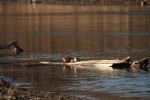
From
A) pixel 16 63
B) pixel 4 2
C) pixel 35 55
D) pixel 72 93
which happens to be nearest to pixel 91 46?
pixel 35 55

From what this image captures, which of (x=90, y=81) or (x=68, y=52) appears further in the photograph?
(x=68, y=52)

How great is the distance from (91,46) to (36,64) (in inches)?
456

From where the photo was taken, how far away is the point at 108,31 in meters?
60.2

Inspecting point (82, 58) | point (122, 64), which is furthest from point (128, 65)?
point (82, 58)

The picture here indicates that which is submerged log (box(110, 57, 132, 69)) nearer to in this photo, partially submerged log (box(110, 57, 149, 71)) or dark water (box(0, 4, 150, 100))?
partially submerged log (box(110, 57, 149, 71))

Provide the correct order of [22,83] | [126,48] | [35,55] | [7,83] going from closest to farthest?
[7,83]
[22,83]
[35,55]
[126,48]

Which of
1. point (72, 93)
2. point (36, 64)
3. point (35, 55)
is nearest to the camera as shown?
point (72, 93)

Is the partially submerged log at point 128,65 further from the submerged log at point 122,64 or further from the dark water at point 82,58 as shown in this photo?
the dark water at point 82,58

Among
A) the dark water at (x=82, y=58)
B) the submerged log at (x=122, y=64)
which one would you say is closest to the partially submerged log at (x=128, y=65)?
the submerged log at (x=122, y=64)

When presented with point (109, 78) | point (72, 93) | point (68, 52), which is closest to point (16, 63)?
point (68, 52)

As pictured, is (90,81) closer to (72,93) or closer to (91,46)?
(72,93)

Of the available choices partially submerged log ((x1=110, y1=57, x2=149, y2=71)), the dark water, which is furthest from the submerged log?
the dark water

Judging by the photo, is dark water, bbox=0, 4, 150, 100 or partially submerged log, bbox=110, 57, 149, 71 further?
partially submerged log, bbox=110, 57, 149, 71

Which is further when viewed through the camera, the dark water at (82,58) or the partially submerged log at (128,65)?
the partially submerged log at (128,65)
